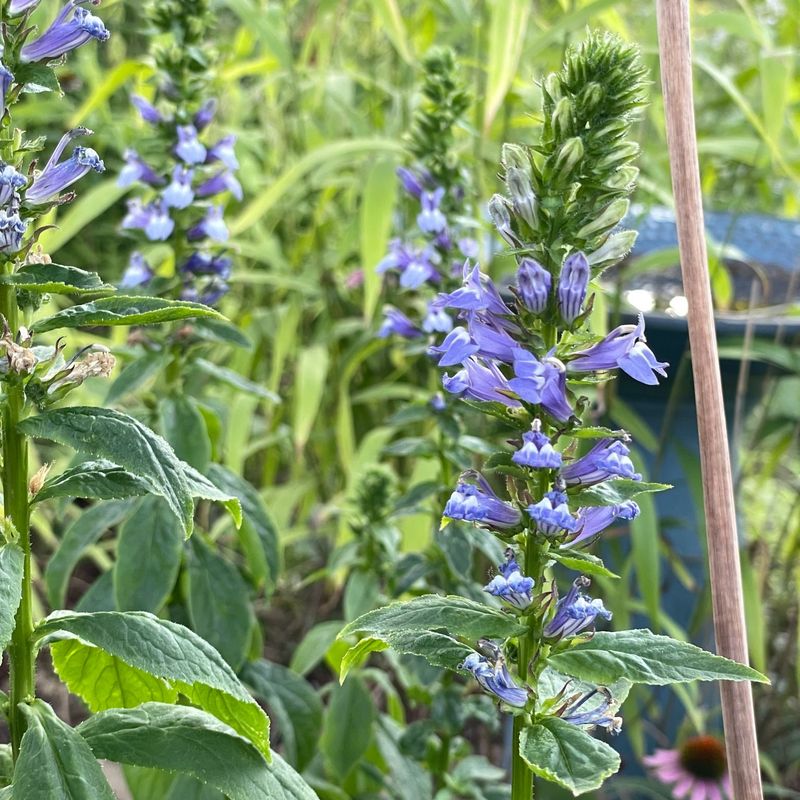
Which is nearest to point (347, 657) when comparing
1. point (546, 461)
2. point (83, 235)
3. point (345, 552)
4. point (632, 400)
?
point (546, 461)

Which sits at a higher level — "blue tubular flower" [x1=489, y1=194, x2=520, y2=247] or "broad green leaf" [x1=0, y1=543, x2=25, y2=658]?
"blue tubular flower" [x1=489, y1=194, x2=520, y2=247]

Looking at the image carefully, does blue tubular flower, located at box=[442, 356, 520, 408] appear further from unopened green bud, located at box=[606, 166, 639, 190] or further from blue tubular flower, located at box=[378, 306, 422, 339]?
blue tubular flower, located at box=[378, 306, 422, 339]

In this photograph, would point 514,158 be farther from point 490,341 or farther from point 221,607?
point 221,607

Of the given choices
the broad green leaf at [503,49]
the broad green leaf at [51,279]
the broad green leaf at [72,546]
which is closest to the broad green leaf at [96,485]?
the broad green leaf at [51,279]

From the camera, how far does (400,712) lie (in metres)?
1.51

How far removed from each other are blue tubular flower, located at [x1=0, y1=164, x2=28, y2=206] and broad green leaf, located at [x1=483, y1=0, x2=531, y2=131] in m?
0.85

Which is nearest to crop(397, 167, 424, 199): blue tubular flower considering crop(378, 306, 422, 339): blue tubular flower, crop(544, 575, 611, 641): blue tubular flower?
crop(378, 306, 422, 339): blue tubular flower

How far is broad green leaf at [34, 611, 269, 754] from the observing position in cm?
66

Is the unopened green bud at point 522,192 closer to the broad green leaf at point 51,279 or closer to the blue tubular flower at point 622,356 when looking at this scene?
the blue tubular flower at point 622,356

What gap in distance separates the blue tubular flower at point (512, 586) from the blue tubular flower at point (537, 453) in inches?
2.8

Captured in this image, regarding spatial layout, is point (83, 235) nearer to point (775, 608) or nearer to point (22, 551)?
point (775, 608)

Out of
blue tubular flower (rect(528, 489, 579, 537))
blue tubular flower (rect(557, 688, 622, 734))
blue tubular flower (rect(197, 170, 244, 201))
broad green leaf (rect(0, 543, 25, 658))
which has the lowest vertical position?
blue tubular flower (rect(557, 688, 622, 734))

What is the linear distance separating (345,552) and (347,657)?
0.65 m

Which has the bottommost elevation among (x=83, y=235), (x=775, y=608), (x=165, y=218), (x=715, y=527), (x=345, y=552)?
(x=775, y=608)
